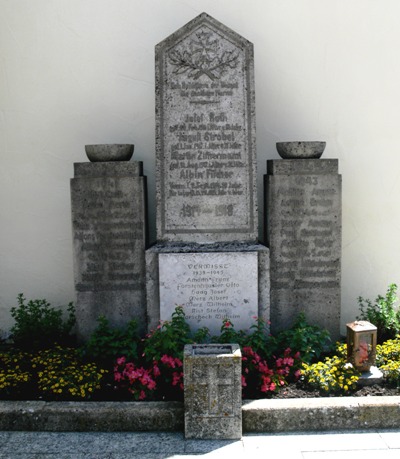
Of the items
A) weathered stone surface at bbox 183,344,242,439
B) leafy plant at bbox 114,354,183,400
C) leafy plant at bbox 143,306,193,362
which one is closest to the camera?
weathered stone surface at bbox 183,344,242,439

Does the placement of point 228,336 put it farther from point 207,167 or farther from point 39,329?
point 39,329

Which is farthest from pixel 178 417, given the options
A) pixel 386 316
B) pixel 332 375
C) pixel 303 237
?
pixel 386 316

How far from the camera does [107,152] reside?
5844 millimetres

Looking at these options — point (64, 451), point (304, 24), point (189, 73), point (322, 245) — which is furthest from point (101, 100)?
point (64, 451)

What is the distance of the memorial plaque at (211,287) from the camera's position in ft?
18.5

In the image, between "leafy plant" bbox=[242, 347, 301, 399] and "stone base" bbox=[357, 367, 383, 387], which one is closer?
"leafy plant" bbox=[242, 347, 301, 399]

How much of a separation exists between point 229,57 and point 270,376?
117 inches

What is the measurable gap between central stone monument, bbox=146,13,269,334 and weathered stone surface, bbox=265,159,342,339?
0.73 feet

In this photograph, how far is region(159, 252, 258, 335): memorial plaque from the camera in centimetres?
564

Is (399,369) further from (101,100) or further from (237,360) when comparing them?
(101,100)

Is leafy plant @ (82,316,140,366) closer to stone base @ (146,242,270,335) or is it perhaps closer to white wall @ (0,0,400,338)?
stone base @ (146,242,270,335)

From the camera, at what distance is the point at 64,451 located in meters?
4.32

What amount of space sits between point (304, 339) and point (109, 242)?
6.79 feet

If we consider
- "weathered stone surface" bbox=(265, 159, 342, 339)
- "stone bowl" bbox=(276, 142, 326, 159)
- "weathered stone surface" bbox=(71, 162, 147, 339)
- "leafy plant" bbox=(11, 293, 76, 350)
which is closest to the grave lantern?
"weathered stone surface" bbox=(265, 159, 342, 339)
